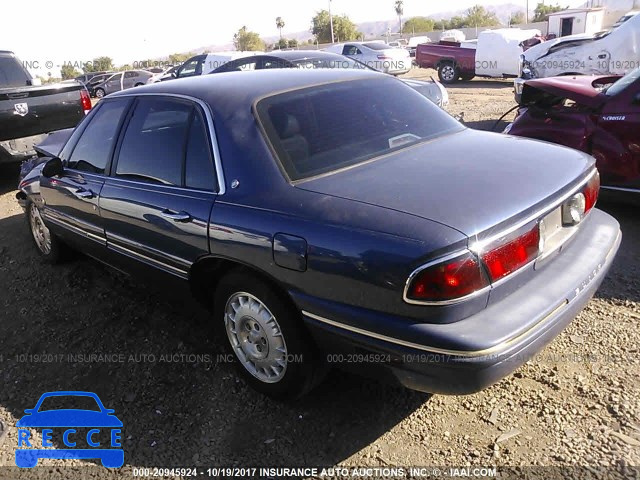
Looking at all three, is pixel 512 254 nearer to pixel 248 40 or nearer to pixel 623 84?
pixel 623 84

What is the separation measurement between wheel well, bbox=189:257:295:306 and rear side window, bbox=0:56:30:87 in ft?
23.0

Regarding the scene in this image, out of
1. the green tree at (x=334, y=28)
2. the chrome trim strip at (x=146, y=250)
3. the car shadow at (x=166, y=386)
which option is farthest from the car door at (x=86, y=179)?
the green tree at (x=334, y=28)

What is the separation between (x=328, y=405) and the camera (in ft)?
9.51

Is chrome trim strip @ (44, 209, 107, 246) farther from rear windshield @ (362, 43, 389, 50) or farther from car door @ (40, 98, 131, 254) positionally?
rear windshield @ (362, 43, 389, 50)

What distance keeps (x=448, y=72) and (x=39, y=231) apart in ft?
52.6

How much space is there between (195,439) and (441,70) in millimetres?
17876

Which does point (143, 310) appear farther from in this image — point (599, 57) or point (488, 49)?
point (488, 49)

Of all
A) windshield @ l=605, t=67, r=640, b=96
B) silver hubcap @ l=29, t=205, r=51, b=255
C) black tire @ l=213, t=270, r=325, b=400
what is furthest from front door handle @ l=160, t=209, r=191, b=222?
windshield @ l=605, t=67, r=640, b=96

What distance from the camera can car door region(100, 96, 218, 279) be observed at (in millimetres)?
2896

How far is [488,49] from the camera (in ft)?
53.7

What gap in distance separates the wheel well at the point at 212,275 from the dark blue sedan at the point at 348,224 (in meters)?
0.01

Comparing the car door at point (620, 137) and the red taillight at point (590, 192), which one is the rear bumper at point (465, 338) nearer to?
the red taillight at point (590, 192)

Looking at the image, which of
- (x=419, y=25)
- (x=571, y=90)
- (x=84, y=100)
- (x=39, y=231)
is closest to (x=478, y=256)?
(x=571, y=90)

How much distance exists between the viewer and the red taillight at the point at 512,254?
2168 mm
